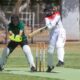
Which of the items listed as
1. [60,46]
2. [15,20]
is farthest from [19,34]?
[60,46]

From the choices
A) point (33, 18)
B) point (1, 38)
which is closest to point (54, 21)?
point (1, 38)

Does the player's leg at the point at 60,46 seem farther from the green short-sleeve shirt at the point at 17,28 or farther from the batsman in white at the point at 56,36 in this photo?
the green short-sleeve shirt at the point at 17,28

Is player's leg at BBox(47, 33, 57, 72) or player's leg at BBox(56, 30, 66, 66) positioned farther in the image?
player's leg at BBox(47, 33, 57, 72)

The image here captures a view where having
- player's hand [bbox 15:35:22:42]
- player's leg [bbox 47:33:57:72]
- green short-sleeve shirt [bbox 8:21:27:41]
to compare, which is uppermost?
green short-sleeve shirt [bbox 8:21:27:41]

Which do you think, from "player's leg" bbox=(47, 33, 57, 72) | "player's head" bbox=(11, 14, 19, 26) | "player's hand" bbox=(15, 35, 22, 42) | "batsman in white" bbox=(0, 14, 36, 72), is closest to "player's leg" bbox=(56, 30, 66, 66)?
"player's leg" bbox=(47, 33, 57, 72)

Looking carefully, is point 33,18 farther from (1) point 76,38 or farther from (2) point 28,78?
(2) point 28,78

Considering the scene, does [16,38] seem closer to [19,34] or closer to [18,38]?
[18,38]

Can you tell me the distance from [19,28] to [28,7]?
80.7 ft

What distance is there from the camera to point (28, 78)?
46.6ft

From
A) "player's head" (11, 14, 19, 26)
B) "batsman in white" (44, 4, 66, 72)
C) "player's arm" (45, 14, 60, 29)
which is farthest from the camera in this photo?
"player's head" (11, 14, 19, 26)

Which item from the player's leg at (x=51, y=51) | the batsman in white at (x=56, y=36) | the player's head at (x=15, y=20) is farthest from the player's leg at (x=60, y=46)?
the player's head at (x=15, y=20)

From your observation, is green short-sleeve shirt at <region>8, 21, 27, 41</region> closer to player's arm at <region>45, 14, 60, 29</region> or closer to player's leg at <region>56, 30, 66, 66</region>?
player's arm at <region>45, 14, 60, 29</region>

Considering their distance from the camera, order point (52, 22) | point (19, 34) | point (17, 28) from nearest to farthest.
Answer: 1. point (52, 22)
2. point (19, 34)
3. point (17, 28)

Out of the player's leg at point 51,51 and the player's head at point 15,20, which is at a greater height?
the player's head at point 15,20
